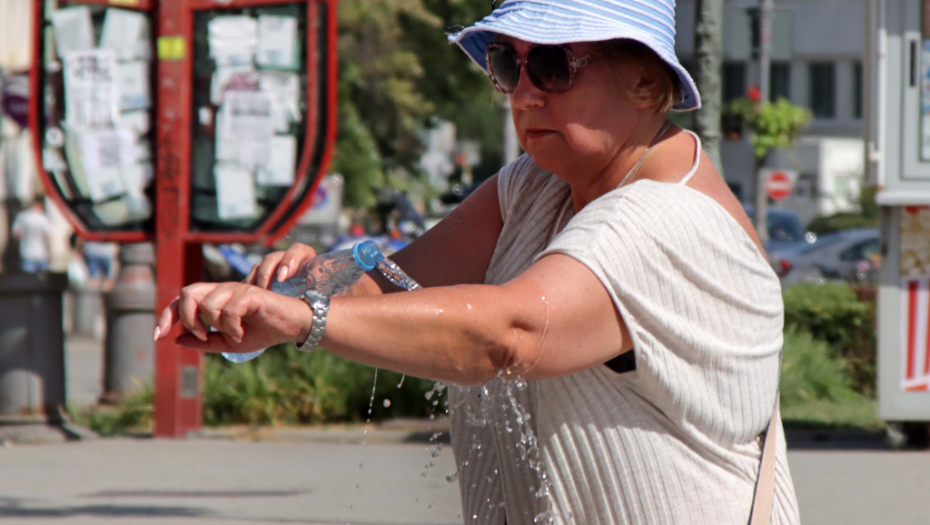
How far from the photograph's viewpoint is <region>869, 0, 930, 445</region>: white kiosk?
7219mm

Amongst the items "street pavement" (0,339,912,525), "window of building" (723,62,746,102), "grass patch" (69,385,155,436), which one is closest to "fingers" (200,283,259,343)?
"street pavement" (0,339,912,525)

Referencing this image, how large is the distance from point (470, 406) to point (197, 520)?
4349 mm

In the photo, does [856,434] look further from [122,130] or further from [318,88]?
[122,130]

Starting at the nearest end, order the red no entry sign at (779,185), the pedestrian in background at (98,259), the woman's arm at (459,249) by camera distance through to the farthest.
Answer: the woman's arm at (459,249) < the pedestrian in background at (98,259) < the red no entry sign at (779,185)

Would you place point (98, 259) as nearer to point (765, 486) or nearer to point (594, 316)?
Answer: point (765, 486)

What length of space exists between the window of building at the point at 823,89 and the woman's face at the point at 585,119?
42.5 metres

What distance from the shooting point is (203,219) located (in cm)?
840

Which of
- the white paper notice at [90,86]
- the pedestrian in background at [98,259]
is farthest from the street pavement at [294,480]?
the pedestrian in background at [98,259]

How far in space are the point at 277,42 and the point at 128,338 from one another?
265 cm

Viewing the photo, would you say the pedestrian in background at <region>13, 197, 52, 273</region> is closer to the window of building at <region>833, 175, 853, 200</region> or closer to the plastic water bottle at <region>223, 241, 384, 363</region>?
the plastic water bottle at <region>223, 241, 384, 363</region>

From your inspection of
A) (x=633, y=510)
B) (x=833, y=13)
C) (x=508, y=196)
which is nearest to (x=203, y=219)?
(x=508, y=196)

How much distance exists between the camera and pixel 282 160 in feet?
27.2

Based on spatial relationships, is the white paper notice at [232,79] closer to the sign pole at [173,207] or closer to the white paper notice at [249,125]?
the white paper notice at [249,125]

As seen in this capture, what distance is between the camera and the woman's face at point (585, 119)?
6.41ft
